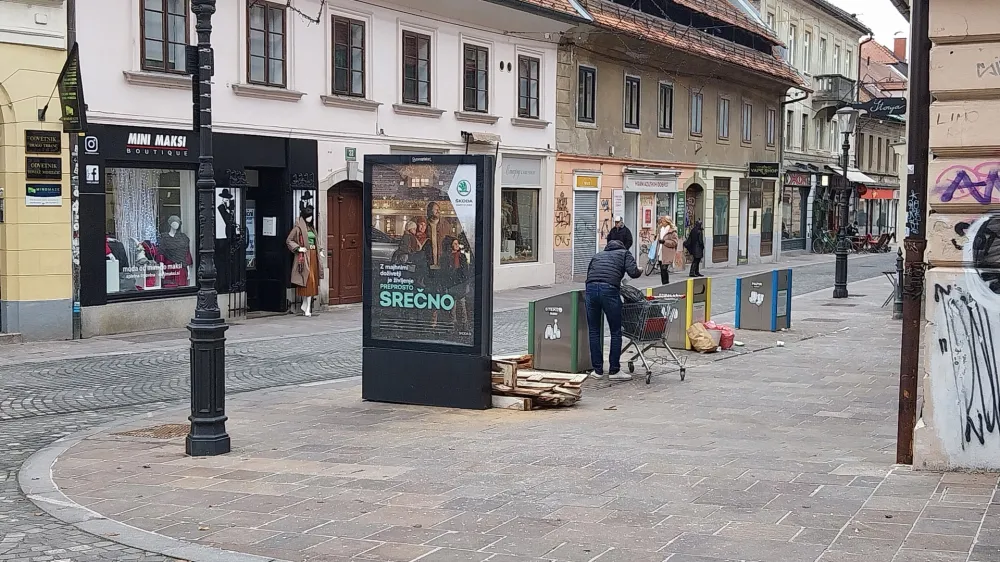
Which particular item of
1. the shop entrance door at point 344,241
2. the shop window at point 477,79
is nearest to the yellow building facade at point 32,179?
the shop entrance door at point 344,241

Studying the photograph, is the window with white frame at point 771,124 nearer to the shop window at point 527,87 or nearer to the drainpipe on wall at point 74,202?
the shop window at point 527,87

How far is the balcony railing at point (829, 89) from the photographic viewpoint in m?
50.7

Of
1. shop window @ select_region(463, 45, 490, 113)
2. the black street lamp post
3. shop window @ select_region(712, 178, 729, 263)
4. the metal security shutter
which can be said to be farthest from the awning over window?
the black street lamp post

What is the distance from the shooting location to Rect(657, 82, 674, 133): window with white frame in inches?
1321

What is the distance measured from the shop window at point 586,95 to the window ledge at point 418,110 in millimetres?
6058

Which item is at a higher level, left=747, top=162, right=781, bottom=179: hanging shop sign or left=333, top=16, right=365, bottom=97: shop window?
left=333, top=16, right=365, bottom=97: shop window

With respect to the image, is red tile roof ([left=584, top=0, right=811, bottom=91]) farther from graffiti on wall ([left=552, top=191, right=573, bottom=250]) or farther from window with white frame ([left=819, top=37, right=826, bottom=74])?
window with white frame ([left=819, top=37, right=826, bottom=74])

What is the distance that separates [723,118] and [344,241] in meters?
19.6

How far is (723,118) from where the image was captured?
38219 millimetres

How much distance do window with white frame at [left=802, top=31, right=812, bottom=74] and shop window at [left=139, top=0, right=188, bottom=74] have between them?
36971mm

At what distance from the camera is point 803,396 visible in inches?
458

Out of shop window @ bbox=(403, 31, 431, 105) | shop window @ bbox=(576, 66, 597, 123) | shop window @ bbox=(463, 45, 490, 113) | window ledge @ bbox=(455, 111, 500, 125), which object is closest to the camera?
shop window @ bbox=(403, 31, 431, 105)

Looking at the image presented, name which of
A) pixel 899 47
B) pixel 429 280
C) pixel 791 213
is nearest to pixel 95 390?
pixel 429 280

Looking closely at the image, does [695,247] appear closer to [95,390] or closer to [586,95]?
[586,95]
